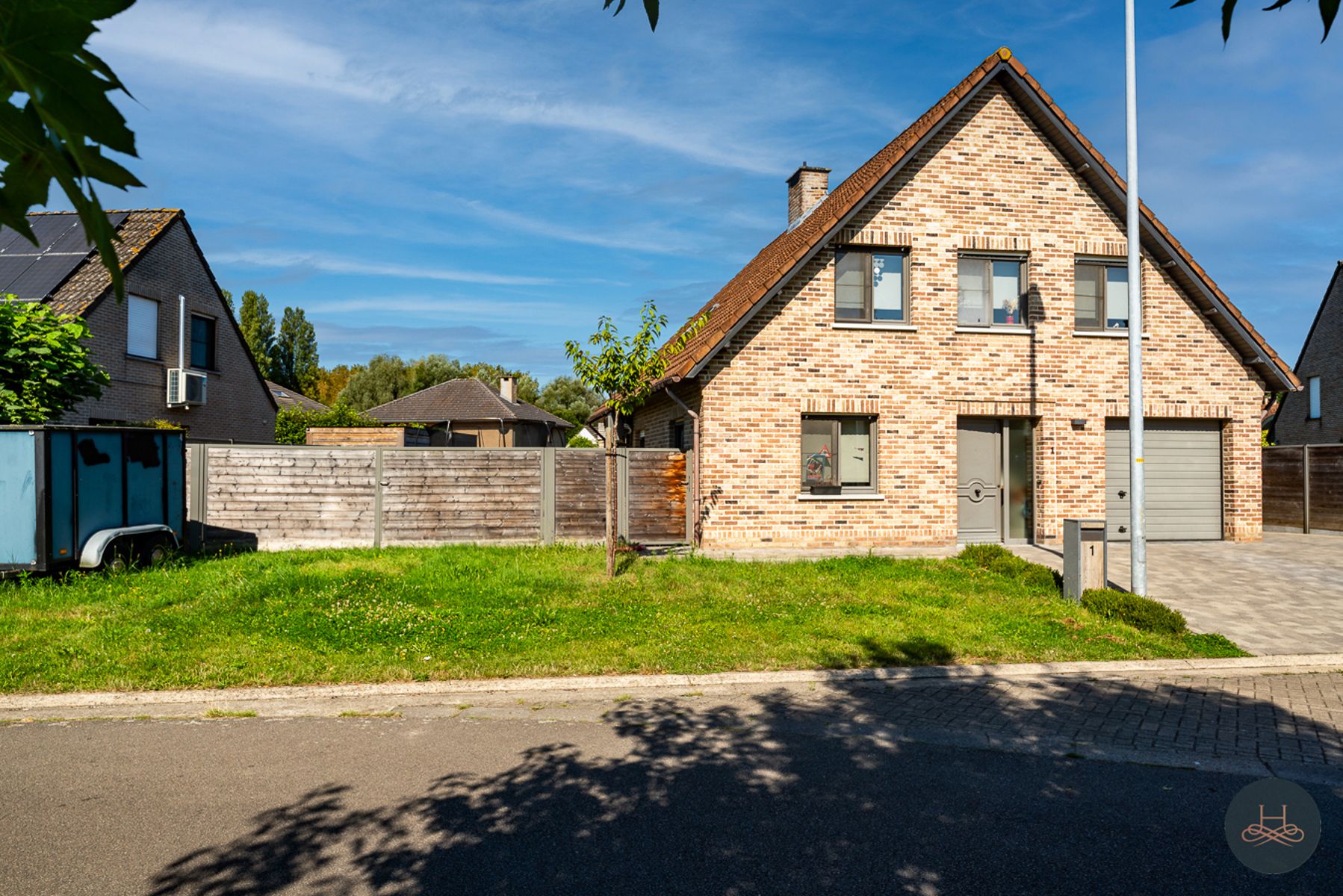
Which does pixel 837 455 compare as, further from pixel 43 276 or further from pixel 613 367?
pixel 43 276

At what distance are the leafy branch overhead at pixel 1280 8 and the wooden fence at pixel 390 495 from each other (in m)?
13.5

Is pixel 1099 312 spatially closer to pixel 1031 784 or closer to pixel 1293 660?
pixel 1293 660

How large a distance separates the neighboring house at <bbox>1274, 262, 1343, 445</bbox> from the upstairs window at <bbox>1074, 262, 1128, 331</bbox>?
1788cm

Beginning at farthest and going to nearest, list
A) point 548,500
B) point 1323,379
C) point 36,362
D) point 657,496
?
point 1323,379 < point 657,496 < point 548,500 < point 36,362

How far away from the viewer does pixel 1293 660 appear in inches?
328

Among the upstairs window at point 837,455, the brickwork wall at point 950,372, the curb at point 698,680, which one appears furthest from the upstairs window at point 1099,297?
the curb at point 698,680

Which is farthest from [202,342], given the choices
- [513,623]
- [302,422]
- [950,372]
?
[950,372]

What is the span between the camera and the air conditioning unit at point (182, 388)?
71.8ft

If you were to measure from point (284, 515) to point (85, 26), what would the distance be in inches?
588

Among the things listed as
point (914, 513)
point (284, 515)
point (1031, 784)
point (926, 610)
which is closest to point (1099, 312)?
point (914, 513)

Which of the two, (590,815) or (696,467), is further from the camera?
(696,467)

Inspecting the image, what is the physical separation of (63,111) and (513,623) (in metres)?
8.29

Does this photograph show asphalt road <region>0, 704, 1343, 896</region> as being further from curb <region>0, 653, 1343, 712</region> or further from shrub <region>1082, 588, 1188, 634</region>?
shrub <region>1082, 588, 1188, 634</region>

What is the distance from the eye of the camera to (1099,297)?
55.5 feet
